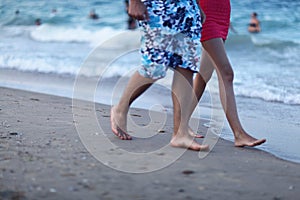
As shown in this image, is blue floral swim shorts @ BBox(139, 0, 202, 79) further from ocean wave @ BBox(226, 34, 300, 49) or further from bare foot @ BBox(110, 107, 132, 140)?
ocean wave @ BBox(226, 34, 300, 49)

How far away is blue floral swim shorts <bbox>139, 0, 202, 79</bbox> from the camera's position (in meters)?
3.59

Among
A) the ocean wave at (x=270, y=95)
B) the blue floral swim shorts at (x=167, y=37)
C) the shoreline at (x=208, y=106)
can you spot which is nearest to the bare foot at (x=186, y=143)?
the blue floral swim shorts at (x=167, y=37)

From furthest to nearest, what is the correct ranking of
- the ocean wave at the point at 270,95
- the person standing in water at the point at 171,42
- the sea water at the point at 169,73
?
1. the ocean wave at the point at 270,95
2. the sea water at the point at 169,73
3. the person standing in water at the point at 171,42

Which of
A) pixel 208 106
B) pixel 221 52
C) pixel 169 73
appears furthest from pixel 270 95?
pixel 221 52

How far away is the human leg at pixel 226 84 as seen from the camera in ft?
13.2

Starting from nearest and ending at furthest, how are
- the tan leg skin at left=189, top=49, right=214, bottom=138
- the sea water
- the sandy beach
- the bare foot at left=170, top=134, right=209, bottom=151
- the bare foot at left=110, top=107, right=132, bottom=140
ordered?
the sandy beach < the bare foot at left=170, top=134, right=209, bottom=151 < the bare foot at left=110, top=107, right=132, bottom=140 < the tan leg skin at left=189, top=49, right=214, bottom=138 < the sea water

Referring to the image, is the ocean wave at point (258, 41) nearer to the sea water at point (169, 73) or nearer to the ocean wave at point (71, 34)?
the sea water at point (169, 73)

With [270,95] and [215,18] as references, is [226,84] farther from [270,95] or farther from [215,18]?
[270,95]

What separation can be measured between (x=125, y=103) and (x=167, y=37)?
56 cm

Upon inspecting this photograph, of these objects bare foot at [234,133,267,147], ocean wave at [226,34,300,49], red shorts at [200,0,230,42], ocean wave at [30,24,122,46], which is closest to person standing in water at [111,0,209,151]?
red shorts at [200,0,230,42]

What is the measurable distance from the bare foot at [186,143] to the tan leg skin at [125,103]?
1.05 ft

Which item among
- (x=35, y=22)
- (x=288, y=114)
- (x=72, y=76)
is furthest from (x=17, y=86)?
(x=35, y=22)

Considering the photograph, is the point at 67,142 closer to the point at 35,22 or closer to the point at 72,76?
the point at 72,76

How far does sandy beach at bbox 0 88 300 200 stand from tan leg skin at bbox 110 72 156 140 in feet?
0.19
